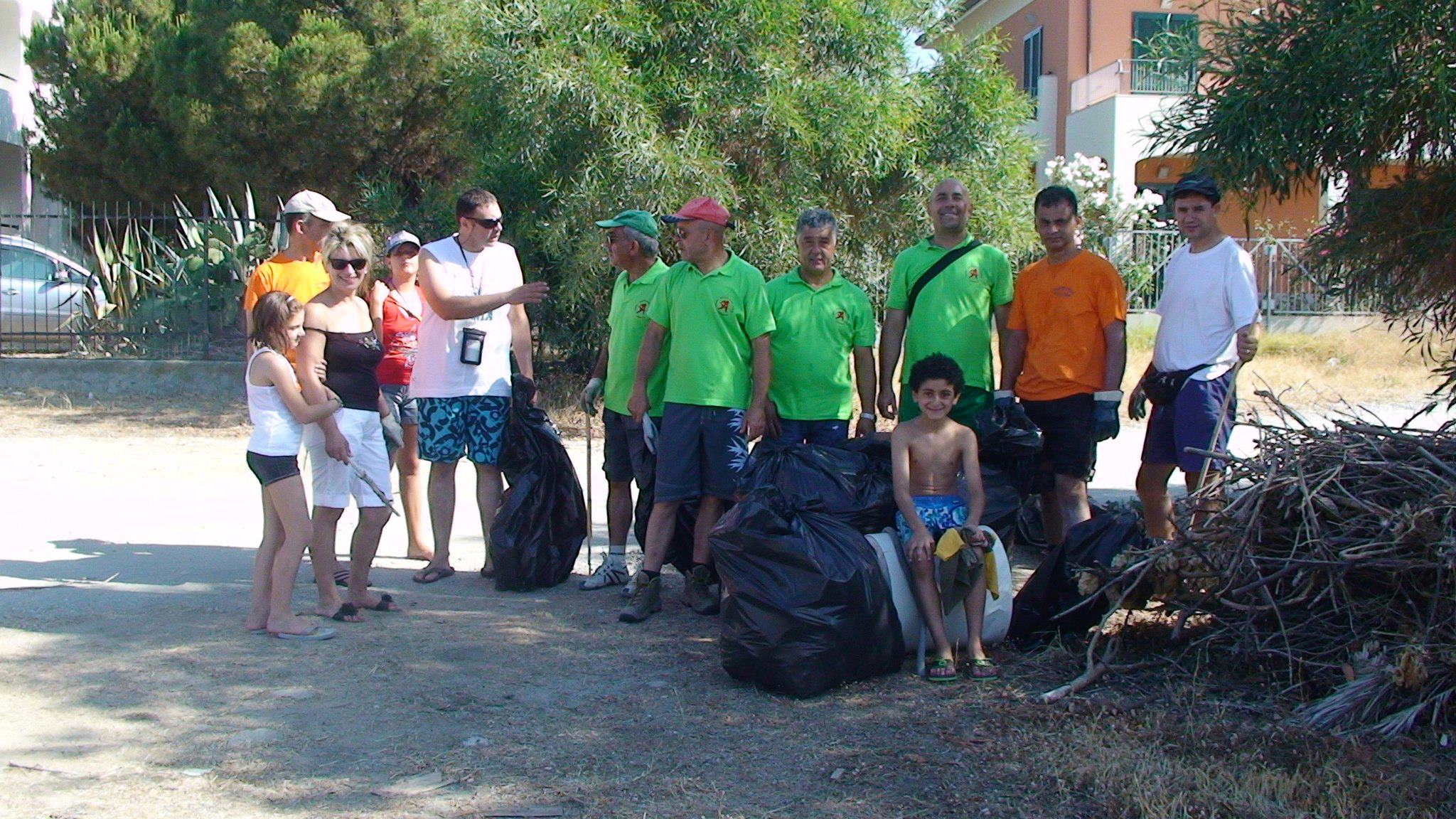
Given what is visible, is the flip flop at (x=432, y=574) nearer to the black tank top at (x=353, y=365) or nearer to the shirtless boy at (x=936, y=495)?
the black tank top at (x=353, y=365)

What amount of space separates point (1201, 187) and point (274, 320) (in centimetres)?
375

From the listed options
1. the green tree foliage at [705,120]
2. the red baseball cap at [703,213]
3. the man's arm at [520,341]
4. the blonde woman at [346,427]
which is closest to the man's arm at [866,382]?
the red baseball cap at [703,213]

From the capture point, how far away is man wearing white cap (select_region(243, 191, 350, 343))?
233 inches

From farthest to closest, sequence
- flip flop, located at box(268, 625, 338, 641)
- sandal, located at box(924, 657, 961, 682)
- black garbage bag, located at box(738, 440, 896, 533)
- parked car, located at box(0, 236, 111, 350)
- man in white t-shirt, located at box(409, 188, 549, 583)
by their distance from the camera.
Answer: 1. parked car, located at box(0, 236, 111, 350)
2. man in white t-shirt, located at box(409, 188, 549, 583)
3. flip flop, located at box(268, 625, 338, 641)
4. black garbage bag, located at box(738, 440, 896, 533)
5. sandal, located at box(924, 657, 961, 682)

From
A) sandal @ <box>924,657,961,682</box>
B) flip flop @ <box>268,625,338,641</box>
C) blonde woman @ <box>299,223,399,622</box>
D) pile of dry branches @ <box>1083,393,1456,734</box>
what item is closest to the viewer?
pile of dry branches @ <box>1083,393,1456,734</box>

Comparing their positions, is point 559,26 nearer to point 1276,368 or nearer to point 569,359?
point 569,359

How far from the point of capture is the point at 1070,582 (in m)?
4.95

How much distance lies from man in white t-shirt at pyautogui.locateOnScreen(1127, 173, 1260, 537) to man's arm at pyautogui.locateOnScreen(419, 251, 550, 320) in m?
2.76

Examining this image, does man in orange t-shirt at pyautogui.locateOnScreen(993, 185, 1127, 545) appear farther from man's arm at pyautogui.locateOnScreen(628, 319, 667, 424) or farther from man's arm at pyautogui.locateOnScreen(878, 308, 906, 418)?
man's arm at pyautogui.locateOnScreen(628, 319, 667, 424)

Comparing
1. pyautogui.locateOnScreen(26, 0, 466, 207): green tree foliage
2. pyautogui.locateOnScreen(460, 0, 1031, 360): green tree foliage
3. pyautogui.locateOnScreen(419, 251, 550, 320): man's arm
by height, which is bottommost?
pyautogui.locateOnScreen(419, 251, 550, 320): man's arm

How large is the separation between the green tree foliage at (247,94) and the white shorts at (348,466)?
33.0 feet

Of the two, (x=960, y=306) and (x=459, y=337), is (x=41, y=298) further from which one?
(x=960, y=306)

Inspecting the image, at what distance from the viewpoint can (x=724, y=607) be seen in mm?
4629

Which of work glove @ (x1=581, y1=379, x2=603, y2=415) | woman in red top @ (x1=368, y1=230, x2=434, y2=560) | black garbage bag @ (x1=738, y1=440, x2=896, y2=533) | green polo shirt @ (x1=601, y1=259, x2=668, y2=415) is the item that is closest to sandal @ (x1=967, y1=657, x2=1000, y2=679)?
black garbage bag @ (x1=738, y1=440, x2=896, y2=533)
